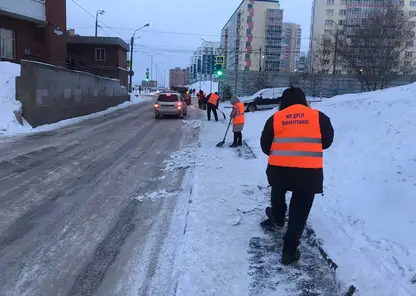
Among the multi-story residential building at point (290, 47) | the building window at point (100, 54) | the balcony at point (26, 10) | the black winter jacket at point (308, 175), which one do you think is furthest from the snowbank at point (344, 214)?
the multi-story residential building at point (290, 47)

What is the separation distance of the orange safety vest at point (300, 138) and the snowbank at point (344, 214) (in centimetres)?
112

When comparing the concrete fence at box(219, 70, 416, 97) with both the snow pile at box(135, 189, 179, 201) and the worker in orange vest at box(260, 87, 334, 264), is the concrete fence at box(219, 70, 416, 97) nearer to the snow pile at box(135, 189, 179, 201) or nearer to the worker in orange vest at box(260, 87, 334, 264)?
the snow pile at box(135, 189, 179, 201)

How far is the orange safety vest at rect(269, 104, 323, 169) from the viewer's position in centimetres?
390

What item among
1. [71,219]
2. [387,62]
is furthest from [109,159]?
[387,62]

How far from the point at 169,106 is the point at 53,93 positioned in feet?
22.1

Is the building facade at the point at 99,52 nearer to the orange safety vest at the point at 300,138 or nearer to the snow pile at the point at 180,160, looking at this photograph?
the snow pile at the point at 180,160

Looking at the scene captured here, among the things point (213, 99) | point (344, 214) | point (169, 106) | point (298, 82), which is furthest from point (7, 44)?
point (298, 82)

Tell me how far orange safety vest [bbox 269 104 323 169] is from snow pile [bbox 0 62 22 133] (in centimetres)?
1368

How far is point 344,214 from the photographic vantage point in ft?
17.3

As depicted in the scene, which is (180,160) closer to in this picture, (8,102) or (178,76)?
(8,102)

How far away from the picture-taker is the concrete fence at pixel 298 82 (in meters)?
41.2

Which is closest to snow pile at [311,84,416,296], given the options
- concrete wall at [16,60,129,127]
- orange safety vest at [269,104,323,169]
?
orange safety vest at [269,104,323,169]

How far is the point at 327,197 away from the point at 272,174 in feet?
7.46

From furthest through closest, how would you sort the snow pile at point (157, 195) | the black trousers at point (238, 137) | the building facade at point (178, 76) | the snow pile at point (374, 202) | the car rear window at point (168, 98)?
the building facade at point (178, 76)
the car rear window at point (168, 98)
the black trousers at point (238, 137)
the snow pile at point (157, 195)
the snow pile at point (374, 202)
